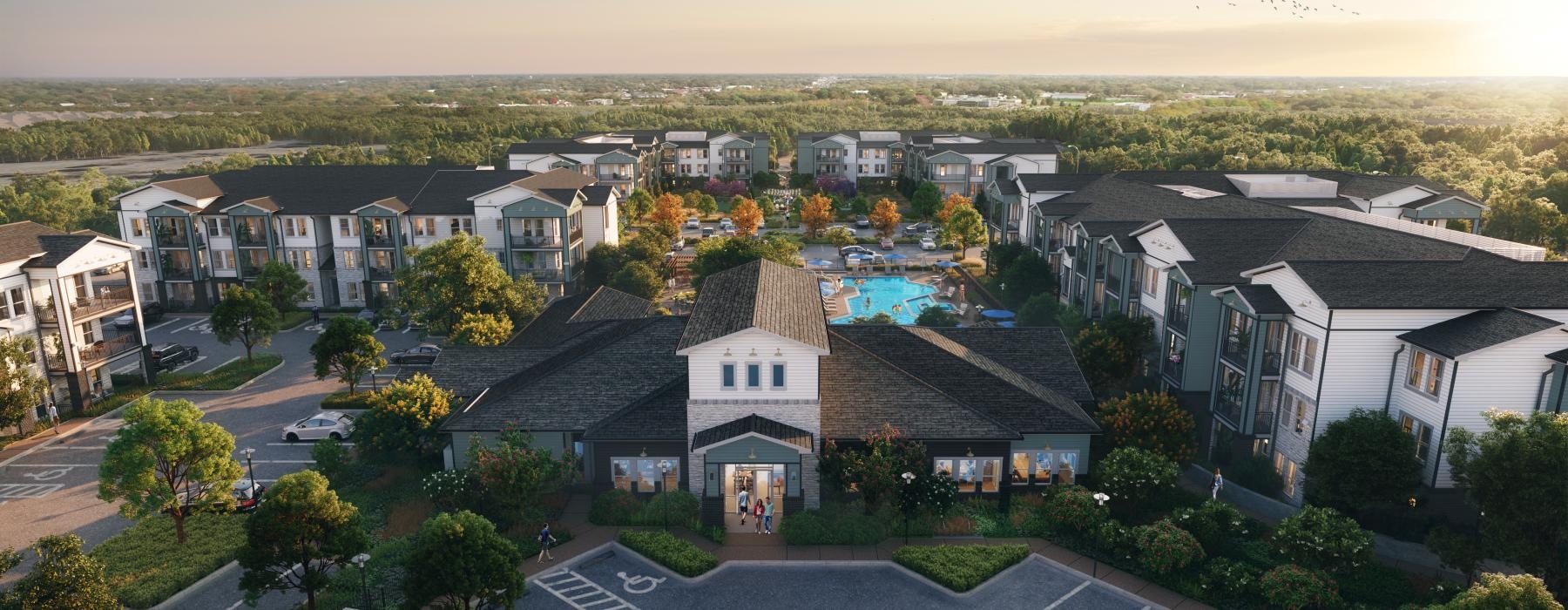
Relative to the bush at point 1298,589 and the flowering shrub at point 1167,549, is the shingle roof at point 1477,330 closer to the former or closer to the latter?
the bush at point 1298,589

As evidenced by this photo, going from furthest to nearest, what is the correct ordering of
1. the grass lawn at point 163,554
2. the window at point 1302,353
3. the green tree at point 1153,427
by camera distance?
the green tree at point 1153,427
the window at point 1302,353
the grass lawn at point 163,554

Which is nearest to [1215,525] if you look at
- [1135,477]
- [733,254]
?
[1135,477]

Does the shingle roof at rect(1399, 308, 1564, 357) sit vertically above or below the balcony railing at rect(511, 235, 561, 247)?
above

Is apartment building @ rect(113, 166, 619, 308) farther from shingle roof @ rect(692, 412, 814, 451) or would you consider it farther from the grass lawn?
shingle roof @ rect(692, 412, 814, 451)

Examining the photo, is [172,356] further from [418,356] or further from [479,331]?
[479,331]

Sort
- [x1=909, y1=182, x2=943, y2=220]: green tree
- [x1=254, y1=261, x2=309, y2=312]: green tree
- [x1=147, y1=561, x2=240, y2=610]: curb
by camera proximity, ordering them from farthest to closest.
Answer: [x1=909, y1=182, x2=943, y2=220]: green tree → [x1=254, y1=261, x2=309, y2=312]: green tree → [x1=147, y1=561, x2=240, y2=610]: curb

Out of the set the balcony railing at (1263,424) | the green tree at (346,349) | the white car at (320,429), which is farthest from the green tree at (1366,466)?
the green tree at (346,349)

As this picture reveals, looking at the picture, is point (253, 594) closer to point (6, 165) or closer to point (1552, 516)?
point (1552, 516)

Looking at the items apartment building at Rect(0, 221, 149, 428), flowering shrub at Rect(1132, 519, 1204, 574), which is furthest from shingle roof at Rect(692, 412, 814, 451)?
apartment building at Rect(0, 221, 149, 428)
